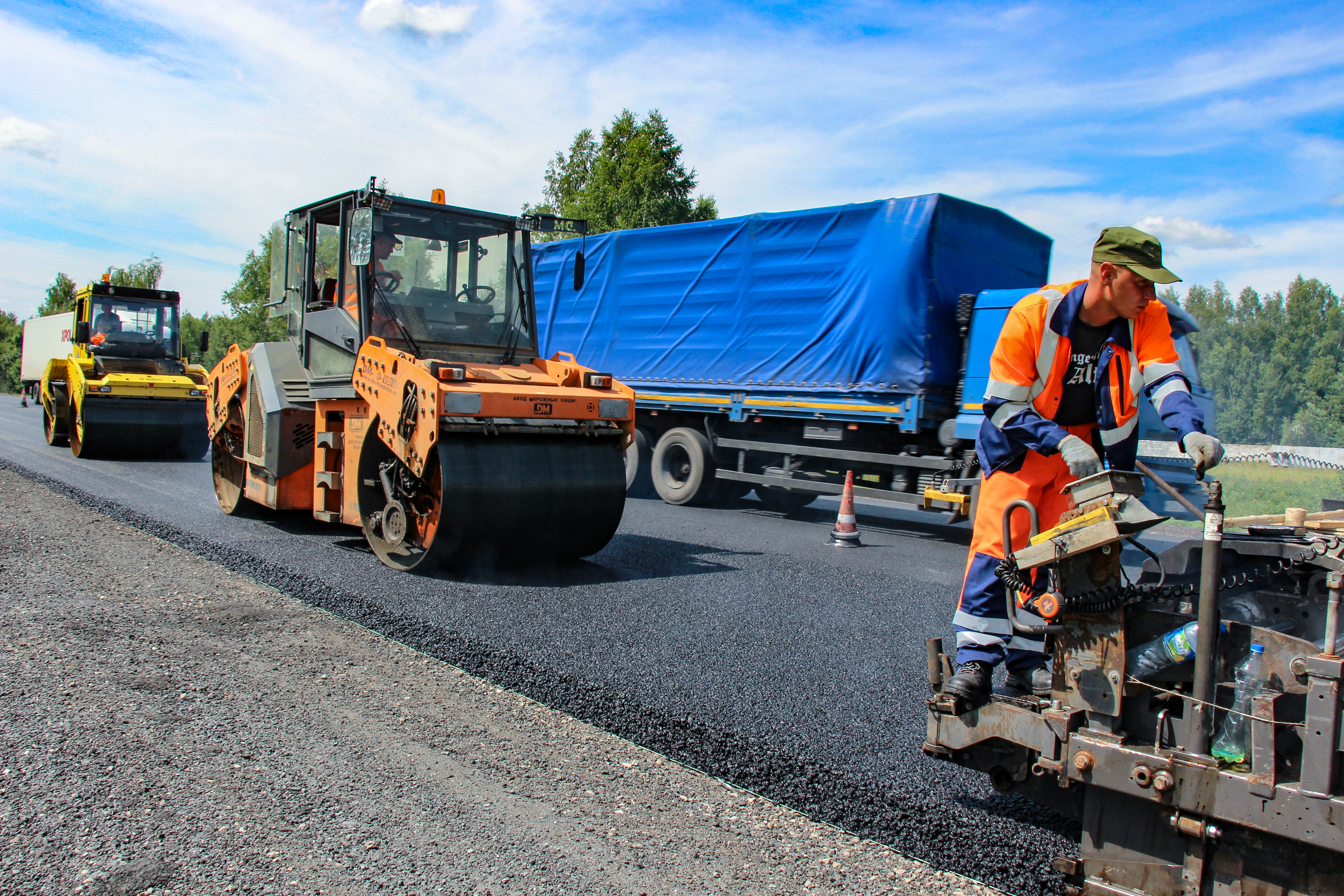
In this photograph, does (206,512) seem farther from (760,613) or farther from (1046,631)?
(1046,631)

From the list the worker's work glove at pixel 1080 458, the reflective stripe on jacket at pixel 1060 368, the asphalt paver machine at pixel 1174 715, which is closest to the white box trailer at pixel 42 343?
the reflective stripe on jacket at pixel 1060 368

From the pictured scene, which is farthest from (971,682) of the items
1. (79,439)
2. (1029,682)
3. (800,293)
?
(79,439)

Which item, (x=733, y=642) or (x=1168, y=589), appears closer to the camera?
(x=1168, y=589)

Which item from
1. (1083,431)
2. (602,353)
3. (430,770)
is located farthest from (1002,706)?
(602,353)

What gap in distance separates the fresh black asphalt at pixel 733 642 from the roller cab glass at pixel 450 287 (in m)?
1.62

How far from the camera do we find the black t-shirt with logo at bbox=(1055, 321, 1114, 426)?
2943 mm

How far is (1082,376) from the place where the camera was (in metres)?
2.95

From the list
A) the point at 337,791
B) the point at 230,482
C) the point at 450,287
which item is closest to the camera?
the point at 337,791

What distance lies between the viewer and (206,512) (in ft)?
28.1

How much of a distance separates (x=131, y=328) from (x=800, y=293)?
410 inches

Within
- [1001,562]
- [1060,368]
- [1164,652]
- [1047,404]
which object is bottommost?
[1164,652]

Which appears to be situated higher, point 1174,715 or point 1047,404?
point 1047,404

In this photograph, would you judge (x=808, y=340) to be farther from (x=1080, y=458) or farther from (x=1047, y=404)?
(x=1080, y=458)

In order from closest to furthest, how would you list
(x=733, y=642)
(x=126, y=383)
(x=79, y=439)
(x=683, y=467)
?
(x=733, y=642) < (x=683, y=467) < (x=126, y=383) < (x=79, y=439)
